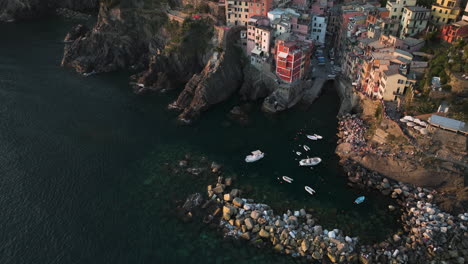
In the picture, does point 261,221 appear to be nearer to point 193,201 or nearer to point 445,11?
point 193,201

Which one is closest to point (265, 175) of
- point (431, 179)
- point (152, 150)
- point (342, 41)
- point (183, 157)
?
point (183, 157)

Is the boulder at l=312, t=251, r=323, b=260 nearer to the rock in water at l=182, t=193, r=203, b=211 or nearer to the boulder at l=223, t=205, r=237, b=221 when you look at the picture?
the boulder at l=223, t=205, r=237, b=221

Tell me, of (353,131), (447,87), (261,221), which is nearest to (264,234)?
(261,221)

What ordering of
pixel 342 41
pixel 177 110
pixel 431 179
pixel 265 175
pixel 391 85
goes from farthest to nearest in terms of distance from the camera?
pixel 342 41, pixel 177 110, pixel 391 85, pixel 265 175, pixel 431 179

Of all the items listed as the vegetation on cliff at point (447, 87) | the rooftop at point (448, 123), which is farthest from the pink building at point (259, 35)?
the rooftop at point (448, 123)

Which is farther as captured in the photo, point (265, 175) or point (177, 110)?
point (177, 110)

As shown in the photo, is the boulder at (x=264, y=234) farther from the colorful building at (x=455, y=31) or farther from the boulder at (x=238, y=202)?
the colorful building at (x=455, y=31)

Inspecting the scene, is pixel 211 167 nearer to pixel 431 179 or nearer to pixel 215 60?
pixel 215 60
